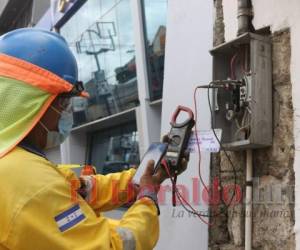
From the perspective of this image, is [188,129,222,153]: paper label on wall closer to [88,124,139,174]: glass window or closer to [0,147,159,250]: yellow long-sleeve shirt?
[0,147,159,250]: yellow long-sleeve shirt

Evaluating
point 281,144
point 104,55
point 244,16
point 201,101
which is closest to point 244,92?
point 281,144

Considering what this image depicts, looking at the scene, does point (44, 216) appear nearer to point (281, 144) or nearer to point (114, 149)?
point (281, 144)

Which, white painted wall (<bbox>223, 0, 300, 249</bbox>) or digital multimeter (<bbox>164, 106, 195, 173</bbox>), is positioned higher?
white painted wall (<bbox>223, 0, 300, 249</bbox>)

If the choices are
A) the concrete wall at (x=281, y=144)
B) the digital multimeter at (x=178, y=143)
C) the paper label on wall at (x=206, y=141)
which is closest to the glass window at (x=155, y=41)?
the concrete wall at (x=281, y=144)

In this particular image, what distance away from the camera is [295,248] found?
2512mm

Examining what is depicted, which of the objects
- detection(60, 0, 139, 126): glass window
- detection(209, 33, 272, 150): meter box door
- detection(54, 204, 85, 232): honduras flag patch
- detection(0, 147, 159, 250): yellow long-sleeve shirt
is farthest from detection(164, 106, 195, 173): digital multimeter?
detection(60, 0, 139, 126): glass window

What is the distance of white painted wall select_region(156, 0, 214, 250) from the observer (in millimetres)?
3247

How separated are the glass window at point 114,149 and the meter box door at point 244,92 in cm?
257

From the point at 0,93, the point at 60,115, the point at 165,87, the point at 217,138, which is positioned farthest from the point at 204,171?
the point at 0,93

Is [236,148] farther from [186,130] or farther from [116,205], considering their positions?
[116,205]

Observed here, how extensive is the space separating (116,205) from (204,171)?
65 centimetres

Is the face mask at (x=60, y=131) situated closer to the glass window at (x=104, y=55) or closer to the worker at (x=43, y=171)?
the worker at (x=43, y=171)

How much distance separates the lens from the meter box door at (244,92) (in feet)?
8.67

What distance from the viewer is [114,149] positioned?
6281 millimetres
